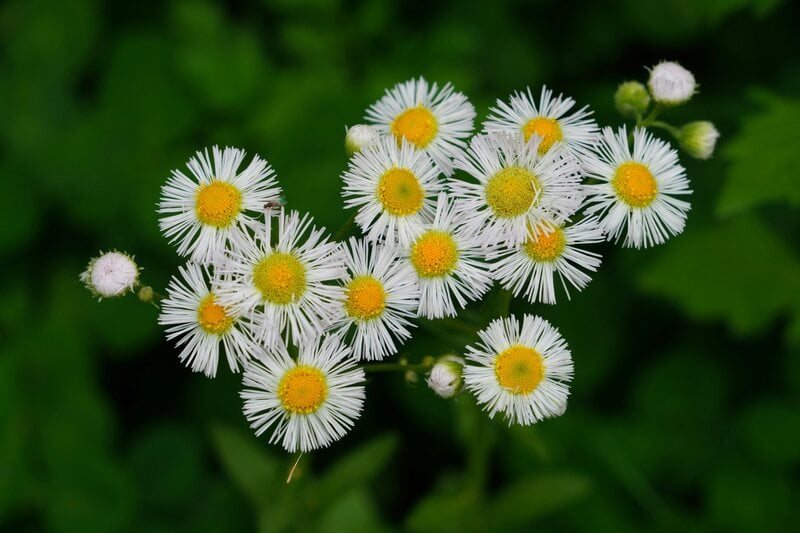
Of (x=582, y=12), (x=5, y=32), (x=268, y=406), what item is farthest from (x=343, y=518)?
(x=5, y=32)

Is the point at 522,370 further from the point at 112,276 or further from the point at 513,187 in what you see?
the point at 112,276

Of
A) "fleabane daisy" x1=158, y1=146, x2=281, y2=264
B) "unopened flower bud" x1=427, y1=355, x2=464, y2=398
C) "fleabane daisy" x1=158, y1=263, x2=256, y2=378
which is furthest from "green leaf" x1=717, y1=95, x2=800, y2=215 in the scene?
"fleabane daisy" x1=158, y1=263, x2=256, y2=378

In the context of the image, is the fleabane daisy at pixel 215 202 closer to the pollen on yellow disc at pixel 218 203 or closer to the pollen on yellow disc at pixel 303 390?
the pollen on yellow disc at pixel 218 203

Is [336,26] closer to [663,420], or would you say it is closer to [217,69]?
[217,69]

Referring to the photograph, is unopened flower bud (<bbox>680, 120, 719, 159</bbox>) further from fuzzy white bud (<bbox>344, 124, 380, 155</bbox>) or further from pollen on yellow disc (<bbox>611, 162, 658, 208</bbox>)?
fuzzy white bud (<bbox>344, 124, 380, 155</bbox>)

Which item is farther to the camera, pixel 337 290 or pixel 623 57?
pixel 623 57

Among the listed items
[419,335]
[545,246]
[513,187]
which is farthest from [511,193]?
[419,335]

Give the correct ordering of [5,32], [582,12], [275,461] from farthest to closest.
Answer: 1. [5,32]
2. [582,12]
3. [275,461]
